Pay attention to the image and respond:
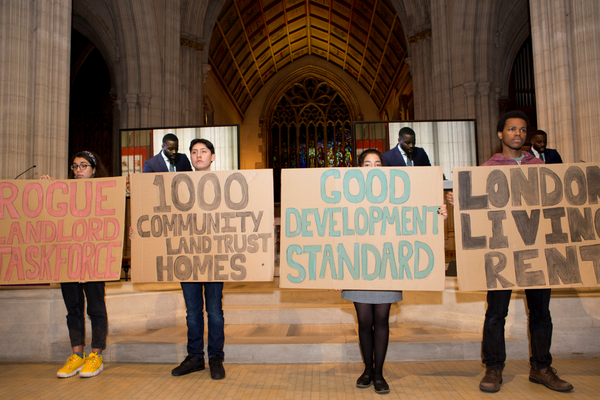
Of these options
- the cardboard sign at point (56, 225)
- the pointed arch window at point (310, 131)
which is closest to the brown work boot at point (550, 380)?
the cardboard sign at point (56, 225)

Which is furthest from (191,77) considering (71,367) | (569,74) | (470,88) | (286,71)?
(286,71)

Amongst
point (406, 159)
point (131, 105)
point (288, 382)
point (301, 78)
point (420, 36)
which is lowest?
point (288, 382)

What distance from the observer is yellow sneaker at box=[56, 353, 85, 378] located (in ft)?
10.5

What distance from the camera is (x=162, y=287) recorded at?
512cm

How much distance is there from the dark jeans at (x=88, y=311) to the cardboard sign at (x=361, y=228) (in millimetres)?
1347

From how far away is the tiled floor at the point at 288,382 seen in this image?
2793 millimetres

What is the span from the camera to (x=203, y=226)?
10.5 feet

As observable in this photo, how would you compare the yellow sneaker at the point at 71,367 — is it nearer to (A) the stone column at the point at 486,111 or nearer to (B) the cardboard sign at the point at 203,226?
(B) the cardboard sign at the point at 203,226

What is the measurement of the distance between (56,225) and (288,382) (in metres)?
2.00

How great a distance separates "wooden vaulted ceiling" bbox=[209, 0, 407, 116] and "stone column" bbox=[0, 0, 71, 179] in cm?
1247

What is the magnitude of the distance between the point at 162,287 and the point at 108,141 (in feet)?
37.3

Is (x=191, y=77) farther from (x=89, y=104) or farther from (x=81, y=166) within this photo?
(x=81, y=166)

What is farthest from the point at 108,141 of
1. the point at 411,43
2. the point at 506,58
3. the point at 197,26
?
the point at 506,58

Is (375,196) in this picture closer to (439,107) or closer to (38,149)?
(38,149)
